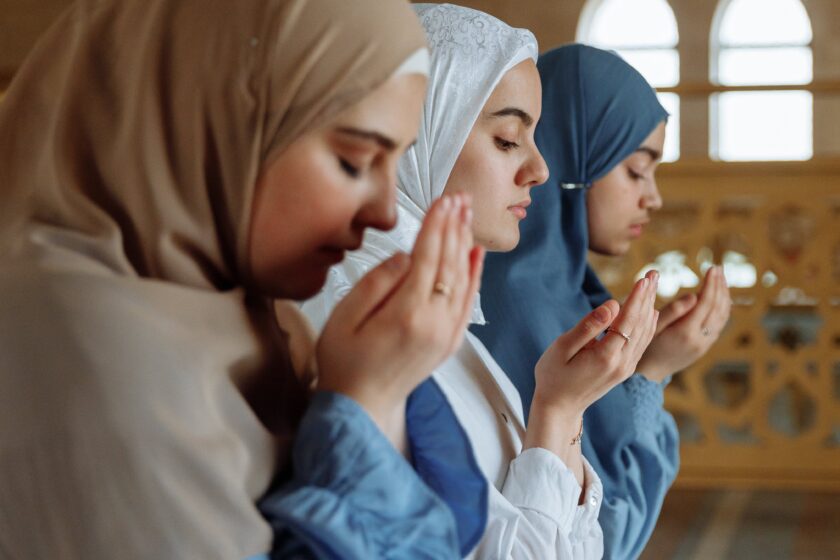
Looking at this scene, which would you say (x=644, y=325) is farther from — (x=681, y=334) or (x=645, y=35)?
(x=645, y=35)

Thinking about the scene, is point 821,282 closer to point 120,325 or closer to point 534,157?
point 534,157

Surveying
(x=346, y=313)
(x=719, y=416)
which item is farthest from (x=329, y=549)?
(x=719, y=416)

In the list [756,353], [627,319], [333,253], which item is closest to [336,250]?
[333,253]

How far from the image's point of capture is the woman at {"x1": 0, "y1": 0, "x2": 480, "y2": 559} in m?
0.76

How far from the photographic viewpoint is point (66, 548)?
2.49ft

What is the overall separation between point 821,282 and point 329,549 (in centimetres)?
358

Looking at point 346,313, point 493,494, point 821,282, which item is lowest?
point 821,282

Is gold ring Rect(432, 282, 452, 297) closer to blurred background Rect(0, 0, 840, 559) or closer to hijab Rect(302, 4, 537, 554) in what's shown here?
hijab Rect(302, 4, 537, 554)

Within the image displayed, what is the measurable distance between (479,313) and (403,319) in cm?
72

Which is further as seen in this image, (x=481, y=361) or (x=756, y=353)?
(x=756, y=353)

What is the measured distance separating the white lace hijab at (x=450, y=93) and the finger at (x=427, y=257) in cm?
57

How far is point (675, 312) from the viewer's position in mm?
1896

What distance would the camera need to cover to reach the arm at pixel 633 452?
1706 mm

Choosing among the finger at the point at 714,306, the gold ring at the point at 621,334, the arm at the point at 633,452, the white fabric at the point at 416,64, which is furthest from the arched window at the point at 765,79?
the white fabric at the point at 416,64
